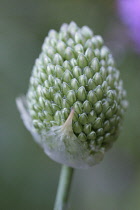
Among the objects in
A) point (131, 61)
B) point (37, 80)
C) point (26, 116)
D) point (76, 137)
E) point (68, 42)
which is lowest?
point (76, 137)

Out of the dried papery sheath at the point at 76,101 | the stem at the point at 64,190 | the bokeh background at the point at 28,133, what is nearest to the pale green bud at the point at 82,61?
the dried papery sheath at the point at 76,101

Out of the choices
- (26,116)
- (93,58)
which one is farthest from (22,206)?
(93,58)

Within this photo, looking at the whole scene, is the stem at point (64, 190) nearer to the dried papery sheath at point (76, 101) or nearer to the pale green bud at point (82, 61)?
the dried papery sheath at point (76, 101)

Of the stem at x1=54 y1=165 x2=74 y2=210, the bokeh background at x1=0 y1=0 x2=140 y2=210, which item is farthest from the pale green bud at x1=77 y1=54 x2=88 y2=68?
the bokeh background at x1=0 y1=0 x2=140 y2=210

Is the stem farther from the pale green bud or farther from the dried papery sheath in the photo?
the pale green bud

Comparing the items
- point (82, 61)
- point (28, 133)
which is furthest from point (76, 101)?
point (28, 133)

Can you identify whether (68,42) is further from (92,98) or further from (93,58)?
(92,98)

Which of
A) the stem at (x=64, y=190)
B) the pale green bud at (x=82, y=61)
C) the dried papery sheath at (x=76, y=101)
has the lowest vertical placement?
the stem at (x=64, y=190)

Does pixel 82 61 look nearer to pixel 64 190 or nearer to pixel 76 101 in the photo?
pixel 76 101
